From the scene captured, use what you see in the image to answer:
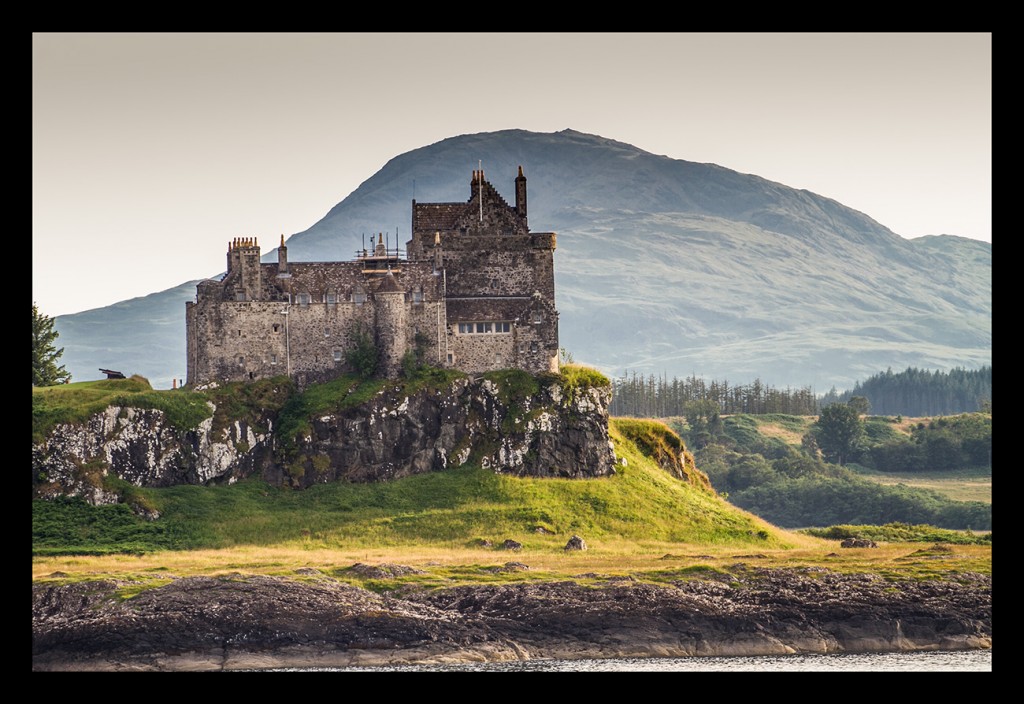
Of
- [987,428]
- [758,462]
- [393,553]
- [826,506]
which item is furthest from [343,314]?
[987,428]

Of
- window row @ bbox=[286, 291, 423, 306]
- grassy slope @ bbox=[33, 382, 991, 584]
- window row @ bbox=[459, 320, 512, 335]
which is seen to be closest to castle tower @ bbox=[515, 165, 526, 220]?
window row @ bbox=[459, 320, 512, 335]

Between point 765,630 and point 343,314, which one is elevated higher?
point 343,314

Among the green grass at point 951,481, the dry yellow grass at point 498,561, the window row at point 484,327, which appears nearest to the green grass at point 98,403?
the dry yellow grass at point 498,561

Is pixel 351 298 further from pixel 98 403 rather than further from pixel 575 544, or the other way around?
pixel 575 544

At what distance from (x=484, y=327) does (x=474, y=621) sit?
31.6m

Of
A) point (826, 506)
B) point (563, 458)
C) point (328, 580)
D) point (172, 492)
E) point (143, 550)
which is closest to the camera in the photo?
point (328, 580)

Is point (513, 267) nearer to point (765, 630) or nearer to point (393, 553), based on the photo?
point (393, 553)

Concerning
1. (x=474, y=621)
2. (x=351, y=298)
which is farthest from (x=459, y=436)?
(x=474, y=621)

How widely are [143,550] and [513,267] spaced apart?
33273 millimetres

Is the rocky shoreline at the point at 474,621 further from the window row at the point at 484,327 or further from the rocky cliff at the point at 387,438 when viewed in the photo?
the window row at the point at 484,327

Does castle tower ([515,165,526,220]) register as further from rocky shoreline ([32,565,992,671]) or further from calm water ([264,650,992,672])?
calm water ([264,650,992,672])

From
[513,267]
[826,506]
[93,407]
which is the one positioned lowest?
[826,506]

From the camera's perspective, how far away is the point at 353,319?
110312mm

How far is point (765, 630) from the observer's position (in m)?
84.5
